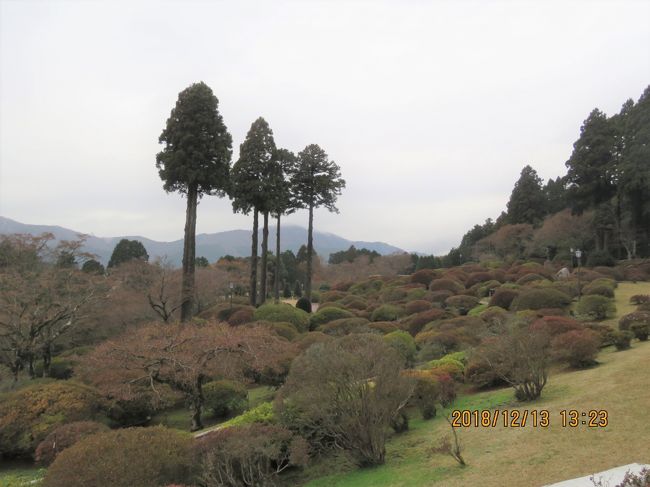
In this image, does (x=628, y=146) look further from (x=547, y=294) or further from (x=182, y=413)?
(x=182, y=413)

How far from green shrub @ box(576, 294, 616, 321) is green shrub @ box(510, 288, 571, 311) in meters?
1.41

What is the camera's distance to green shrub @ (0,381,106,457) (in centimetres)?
1183

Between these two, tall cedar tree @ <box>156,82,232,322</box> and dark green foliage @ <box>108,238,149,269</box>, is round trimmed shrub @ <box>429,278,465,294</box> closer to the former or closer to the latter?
tall cedar tree @ <box>156,82,232,322</box>

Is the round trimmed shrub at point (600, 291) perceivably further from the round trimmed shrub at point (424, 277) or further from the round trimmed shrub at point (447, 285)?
the round trimmed shrub at point (424, 277)

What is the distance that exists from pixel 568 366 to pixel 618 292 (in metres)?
14.9

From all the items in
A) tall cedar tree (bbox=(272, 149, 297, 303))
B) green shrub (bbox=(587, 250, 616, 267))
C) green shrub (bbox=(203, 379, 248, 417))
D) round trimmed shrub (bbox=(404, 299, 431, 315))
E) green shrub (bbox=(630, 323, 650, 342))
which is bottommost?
green shrub (bbox=(203, 379, 248, 417))

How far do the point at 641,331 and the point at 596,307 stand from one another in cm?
466

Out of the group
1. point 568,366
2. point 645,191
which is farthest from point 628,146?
point 568,366

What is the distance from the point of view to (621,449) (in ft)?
22.8

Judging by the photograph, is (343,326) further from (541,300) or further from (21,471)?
(21,471)

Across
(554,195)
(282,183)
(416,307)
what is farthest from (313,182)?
(554,195)

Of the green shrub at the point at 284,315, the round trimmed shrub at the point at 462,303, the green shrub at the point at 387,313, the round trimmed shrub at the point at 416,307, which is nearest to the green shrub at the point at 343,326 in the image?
the green shrub at the point at 284,315

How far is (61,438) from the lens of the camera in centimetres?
1066
